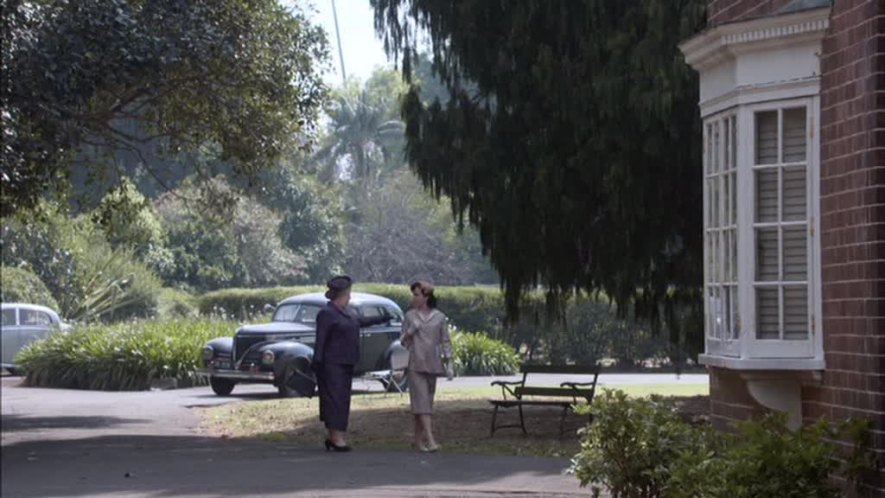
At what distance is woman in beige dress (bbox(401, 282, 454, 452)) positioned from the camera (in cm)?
1862

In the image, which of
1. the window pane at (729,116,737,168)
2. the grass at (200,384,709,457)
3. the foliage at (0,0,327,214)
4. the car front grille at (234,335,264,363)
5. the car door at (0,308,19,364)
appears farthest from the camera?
the car door at (0,308,19,364)

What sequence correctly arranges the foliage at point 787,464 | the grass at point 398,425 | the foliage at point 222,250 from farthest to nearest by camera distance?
the foliage at point 222,250 → the grass at point 398,425 → the foliage at point 787,464

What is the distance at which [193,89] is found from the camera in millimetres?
21031

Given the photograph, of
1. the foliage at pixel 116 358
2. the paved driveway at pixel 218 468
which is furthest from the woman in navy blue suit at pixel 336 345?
the foliage at pixel 116 358

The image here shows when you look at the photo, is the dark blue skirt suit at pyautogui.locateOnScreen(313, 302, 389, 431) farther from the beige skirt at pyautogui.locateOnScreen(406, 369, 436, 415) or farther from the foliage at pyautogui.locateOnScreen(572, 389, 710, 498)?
the foliage at pyautogui.locateOnScreen(572, 389, 710, 498)

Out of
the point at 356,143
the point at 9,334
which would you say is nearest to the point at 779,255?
the point at 9,334

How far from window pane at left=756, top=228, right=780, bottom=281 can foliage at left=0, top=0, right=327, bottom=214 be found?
8.87m

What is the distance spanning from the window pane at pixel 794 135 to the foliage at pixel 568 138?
7144 mm

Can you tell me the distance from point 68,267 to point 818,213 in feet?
127

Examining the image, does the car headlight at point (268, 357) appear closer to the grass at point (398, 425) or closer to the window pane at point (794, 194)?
the grass at point (398, 425)

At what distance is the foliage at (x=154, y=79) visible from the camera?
58.5 feet

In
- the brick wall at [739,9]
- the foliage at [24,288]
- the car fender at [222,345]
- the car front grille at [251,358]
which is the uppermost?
the brick wall at [739,9]

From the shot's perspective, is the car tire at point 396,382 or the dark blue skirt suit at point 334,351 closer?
the dark blue skirt suit at point 334,351

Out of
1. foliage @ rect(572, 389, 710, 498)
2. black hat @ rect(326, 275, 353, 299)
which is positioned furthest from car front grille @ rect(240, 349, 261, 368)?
foliage @ rect(572, 389, 710, 498)
